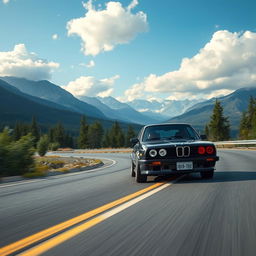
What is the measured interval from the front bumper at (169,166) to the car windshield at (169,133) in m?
1.27

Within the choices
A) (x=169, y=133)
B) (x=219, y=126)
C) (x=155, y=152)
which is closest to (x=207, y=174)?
(x=155, y=152)

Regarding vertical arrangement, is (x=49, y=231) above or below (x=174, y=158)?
below

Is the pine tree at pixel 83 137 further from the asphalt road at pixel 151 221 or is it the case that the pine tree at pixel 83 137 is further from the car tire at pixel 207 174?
the asphalt road at pixel 151 221

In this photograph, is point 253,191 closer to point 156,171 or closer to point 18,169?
point 156,171

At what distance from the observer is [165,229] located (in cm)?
352

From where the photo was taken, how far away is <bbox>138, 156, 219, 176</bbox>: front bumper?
287 inches

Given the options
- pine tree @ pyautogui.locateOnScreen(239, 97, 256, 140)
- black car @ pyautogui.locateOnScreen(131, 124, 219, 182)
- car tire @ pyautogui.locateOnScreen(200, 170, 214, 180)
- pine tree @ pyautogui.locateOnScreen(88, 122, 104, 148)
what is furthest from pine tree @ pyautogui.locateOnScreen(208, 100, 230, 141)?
black car @ pyautogui.locateOnScreen(131, 124, 219, 182)

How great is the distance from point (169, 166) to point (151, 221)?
3.49 meters

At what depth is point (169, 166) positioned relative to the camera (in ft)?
24.0

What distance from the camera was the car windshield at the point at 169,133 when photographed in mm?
8750

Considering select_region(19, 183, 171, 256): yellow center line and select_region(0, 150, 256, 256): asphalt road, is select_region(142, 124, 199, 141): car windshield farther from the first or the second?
select_region(19, 183, 171, 256): yellow center line

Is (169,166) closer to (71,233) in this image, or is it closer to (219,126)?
(71,233)

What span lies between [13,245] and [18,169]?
9.28 meters

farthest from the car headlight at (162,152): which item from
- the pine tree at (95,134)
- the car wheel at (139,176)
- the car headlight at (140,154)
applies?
the pine tree at (95,134)
